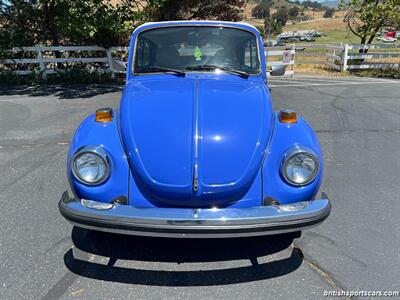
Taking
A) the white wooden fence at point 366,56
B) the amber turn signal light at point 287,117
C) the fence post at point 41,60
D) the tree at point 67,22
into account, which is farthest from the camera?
the white wooden fence at point 366,56

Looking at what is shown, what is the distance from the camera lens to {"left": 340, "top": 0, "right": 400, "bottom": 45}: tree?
16.3 m

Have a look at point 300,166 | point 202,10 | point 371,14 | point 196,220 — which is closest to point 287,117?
point 300,166

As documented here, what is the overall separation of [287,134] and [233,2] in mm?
14835

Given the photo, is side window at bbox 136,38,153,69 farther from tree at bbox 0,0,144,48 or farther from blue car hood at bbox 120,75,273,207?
tree at bbox 0,0,144,48

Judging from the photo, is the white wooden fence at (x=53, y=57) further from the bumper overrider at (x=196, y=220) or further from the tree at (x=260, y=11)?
the tree at (x=260, y=11)

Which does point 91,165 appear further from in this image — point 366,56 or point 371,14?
point 371,14

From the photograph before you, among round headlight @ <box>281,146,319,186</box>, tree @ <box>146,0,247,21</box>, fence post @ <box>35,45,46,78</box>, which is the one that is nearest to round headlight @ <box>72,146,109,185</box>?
round headlight @ <box>281,146,319,186</box>

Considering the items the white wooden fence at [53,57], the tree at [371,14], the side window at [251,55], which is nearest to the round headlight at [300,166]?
the side window at [251,55]

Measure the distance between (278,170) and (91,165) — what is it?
1437mm

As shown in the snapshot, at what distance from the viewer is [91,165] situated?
2777 mm

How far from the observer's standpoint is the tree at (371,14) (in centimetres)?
1630

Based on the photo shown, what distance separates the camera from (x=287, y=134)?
9.86 ft

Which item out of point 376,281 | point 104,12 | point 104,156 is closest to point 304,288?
point 376,281

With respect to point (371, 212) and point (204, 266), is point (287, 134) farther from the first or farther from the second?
point (371, 212)
